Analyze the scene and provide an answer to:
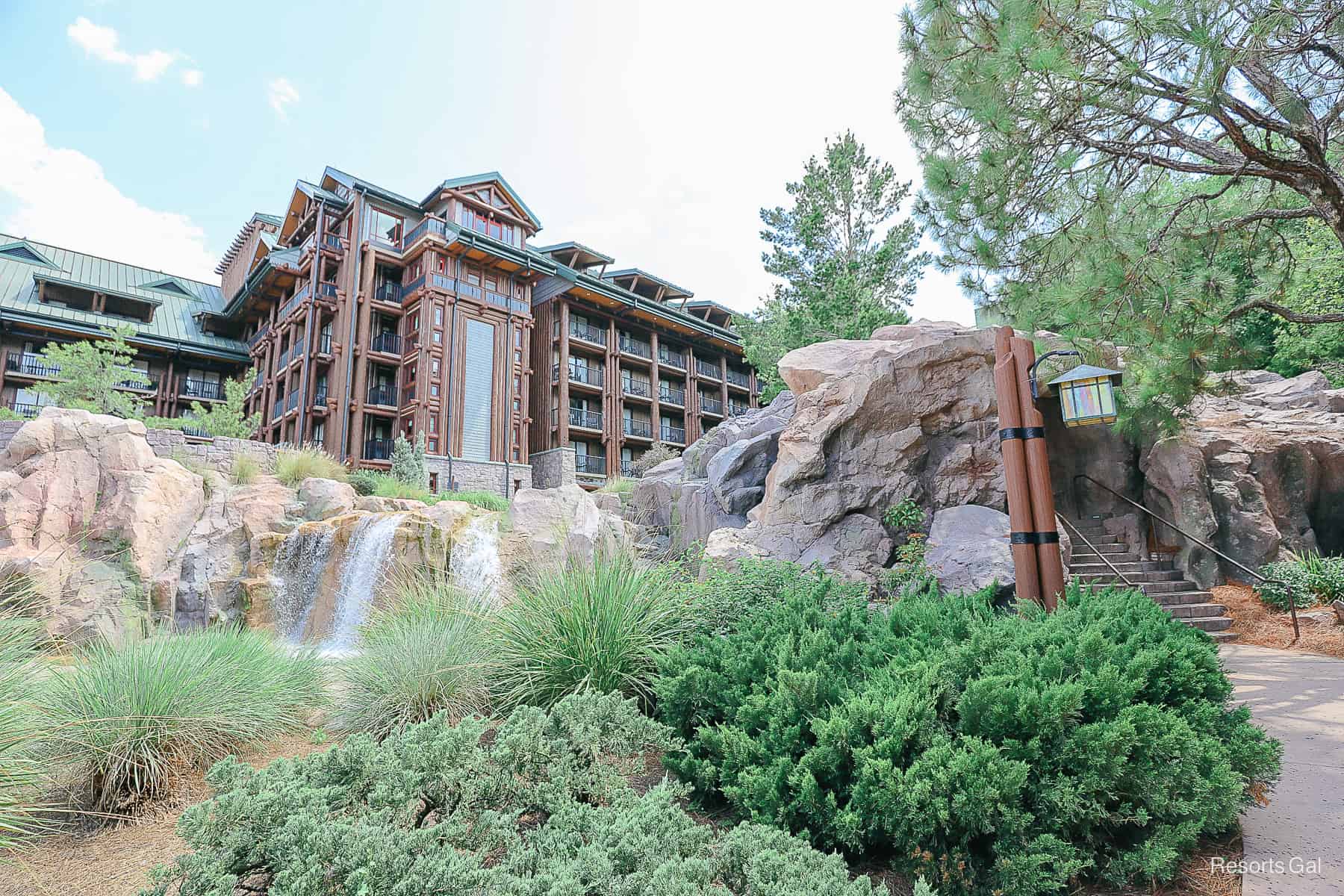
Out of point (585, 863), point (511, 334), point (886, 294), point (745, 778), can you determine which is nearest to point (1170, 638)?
point (745, 778)

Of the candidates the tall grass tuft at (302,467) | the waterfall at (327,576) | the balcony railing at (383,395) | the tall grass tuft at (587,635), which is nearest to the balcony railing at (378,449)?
the balcony railing at (383,395)

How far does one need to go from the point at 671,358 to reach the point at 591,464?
7.62m

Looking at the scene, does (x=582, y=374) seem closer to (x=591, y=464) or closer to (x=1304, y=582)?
(x=591, y=464)

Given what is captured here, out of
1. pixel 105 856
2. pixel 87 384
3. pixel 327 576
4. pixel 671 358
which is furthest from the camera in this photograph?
pixel 671 358

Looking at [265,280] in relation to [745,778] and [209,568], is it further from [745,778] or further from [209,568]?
[745,778]

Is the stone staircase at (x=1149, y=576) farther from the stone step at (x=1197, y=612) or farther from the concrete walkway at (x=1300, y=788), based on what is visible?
the concrete walkway at (x=1300, y=788)

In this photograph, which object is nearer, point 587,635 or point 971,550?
point 587,635

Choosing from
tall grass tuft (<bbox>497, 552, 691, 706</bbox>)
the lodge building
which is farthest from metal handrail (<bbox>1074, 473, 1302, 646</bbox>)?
the lodge building

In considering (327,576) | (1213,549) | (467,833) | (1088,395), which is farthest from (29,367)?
(1213,549)

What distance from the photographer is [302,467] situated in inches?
559

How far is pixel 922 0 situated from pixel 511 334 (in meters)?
19.7

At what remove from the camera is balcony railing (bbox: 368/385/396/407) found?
22312mm

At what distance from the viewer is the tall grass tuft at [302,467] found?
13.9 meters

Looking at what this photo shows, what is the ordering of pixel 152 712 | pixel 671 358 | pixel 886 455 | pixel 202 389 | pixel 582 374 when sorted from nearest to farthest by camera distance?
pixel 152 712, pixel 886 455, pixel 582 374, pixel 202 389, pixel 671 358
